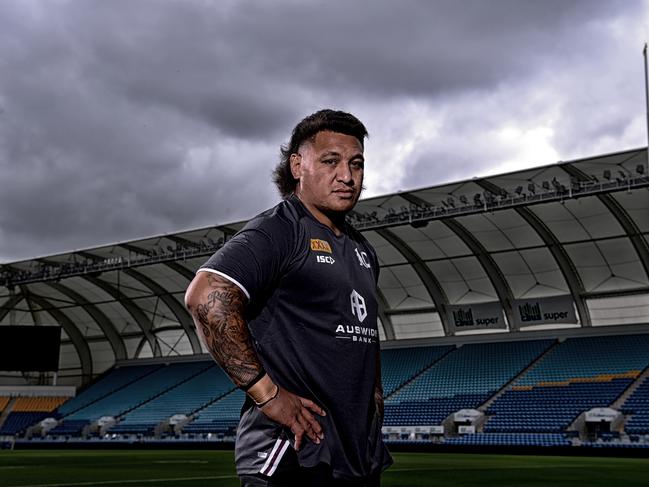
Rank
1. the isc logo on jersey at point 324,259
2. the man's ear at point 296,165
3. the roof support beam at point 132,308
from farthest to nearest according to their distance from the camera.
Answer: the roof support beam at point 132,308, the man's ear at point 296,165, the isc logo on jersey at point 324,259

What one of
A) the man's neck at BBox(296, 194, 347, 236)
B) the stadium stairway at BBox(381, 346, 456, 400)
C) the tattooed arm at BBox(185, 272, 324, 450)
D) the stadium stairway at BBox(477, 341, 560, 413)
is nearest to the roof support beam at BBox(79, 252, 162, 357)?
the stadium stairway at BBox(381, 346, 456, 400)

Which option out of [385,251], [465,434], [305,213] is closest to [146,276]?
[385,251]

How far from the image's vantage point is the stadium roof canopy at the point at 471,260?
96.5ft

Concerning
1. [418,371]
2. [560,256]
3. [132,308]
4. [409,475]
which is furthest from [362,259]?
[132,308]

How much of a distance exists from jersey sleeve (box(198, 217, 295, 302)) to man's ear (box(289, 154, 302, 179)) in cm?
40

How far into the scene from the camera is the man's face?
338 centimetres

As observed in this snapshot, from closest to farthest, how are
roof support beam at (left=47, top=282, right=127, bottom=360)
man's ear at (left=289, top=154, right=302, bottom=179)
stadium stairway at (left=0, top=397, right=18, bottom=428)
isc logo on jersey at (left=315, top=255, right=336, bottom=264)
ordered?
isc logo on jersey at (left=315, top=255, right=336, bottom=264) < man's ear at (left=289, top=154, right=302, bottom=179) < roof support beam at (left=47, top=282, right=127, bottom=360) < stadium stairway at (left=0, top=397, right=18, bottom=428)

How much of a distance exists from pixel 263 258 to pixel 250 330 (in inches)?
13.0

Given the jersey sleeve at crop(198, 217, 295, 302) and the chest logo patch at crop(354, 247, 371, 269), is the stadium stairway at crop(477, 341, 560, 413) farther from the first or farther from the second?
the jersey sleeve at crop(198, 217, 295, 302)

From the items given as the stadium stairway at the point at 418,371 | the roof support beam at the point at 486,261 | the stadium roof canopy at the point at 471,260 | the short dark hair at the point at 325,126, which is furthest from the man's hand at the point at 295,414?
the stadium stairway at the point at 418,371

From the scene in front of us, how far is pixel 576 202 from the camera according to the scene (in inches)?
1193

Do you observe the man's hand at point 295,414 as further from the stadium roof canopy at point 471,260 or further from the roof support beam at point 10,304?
the roof support beam at point 10,304

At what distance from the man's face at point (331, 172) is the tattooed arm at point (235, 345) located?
0.68 meters

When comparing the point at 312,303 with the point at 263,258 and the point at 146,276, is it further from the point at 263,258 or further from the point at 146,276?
the point at 146,276
